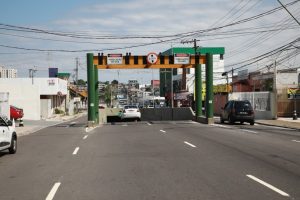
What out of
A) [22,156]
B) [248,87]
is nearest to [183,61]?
[22,156]

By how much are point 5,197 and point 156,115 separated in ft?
144

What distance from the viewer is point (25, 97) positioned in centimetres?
5738

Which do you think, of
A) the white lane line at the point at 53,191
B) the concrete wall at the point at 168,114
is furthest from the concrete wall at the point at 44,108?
the white lane line at the point at 53,191

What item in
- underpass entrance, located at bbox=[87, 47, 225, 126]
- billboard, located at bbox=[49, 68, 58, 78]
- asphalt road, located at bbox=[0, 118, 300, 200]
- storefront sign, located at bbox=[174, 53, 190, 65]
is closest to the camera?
asphalt road, located at bbox=[0, 118, 300, 200]

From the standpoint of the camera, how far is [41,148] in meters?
19.6

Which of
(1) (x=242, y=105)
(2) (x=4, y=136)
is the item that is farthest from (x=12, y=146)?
(1) (x=242, y=105)

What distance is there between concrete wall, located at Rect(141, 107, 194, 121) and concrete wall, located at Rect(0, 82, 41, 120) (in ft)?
40.1

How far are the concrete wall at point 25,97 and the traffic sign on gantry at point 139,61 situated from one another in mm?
18961

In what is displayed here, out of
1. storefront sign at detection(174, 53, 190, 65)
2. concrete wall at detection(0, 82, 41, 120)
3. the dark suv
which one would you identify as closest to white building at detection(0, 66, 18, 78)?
concrete wall at detection(0, 82, 41, 120)

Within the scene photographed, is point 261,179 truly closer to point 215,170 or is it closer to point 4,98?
point 215,170

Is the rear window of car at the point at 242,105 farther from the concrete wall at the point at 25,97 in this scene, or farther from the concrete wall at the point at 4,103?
the concrete wall at the point at 25,97

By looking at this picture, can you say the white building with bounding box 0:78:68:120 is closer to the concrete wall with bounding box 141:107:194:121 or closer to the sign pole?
the concrete wall with bounding box 141:107:194:121

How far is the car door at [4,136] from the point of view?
53.9 ft

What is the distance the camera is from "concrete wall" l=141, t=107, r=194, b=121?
162 ft
